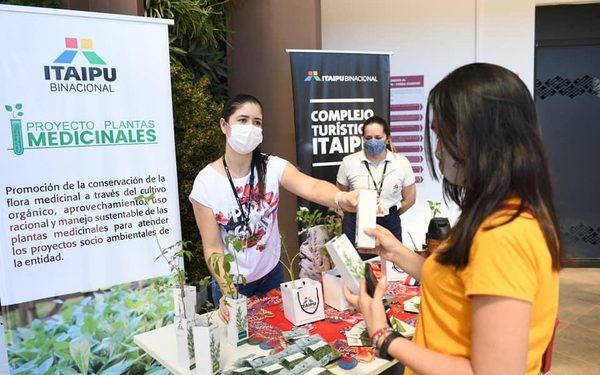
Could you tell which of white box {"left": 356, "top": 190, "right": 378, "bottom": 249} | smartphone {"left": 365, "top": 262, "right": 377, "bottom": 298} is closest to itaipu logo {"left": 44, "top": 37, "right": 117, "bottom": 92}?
white box {"left": 356, "top": 190, "right": 378, "bottom": 249}

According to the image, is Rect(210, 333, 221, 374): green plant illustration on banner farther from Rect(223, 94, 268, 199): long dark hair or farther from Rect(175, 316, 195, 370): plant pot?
Rect(223, 94, 268, 199): long dark hair

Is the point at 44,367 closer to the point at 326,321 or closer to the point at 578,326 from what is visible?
the point at 326,321

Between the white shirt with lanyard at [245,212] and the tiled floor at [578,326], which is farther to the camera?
the tiled floor at [578,326]

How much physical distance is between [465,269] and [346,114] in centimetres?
329

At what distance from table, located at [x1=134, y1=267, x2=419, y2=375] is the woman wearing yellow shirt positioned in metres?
0.50

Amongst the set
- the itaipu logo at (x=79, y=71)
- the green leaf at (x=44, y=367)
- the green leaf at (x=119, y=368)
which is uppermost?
the itaipu logo at (x=79, y=71)

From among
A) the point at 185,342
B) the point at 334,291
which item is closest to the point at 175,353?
the point at 185,342

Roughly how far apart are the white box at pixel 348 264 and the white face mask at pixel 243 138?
3.19ft

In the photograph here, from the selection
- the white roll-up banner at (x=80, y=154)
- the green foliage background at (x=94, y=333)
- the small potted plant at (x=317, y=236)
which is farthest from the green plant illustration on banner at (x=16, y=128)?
the small potted plant at (x=317, y=236)

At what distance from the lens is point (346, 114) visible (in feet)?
13.5

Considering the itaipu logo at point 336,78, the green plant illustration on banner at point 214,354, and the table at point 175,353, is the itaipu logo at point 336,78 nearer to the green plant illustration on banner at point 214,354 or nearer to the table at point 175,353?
the table at point 175,353

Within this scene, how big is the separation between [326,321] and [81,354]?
5.49 feet

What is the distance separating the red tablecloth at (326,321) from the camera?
163 cm

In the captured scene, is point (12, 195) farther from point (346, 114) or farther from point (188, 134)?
point (346, 114)
